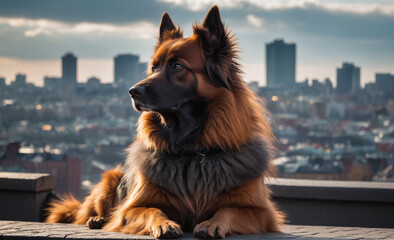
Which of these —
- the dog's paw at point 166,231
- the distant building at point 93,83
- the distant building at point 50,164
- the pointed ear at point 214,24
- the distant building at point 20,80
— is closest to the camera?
the dog's paw at point 166,231

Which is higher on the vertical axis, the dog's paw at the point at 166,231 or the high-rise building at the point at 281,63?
the high-rise building at the point at 281,63

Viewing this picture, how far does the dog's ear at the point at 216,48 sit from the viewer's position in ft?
12.9

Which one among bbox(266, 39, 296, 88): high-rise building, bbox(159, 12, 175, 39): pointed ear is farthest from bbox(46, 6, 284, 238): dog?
bbox(266, 39, 296, 88): high-rise building

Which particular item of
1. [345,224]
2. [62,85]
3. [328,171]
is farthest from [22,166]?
[62,85]

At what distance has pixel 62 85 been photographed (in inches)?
5300

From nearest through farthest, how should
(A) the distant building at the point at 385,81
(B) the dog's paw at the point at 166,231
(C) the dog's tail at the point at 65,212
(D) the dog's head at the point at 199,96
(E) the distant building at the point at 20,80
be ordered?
(B) the dog's paw at the point at 166,231 < (D) the dog's head at the point at 199,96 < (C) the dog's tail at the point at 65,212 < (A) the distant building at the point at 385,81 < (E) the distant building at the point at 20,80

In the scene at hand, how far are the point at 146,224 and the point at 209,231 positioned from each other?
50 centimetres

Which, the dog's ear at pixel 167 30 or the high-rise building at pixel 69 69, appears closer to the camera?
the dog's ear at pixel 167 30

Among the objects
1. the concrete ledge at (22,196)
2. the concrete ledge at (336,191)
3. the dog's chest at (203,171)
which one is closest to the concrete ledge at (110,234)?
the dog's chest at (203,171)

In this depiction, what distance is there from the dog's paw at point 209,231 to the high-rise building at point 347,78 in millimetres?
126484

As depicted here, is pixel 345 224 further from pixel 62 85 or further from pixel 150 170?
pixel 62 85

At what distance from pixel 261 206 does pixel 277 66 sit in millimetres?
140766

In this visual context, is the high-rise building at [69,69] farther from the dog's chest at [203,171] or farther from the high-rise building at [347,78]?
the dog's chest at [203,171]

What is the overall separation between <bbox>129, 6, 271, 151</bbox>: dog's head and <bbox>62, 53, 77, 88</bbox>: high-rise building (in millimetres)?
142459
